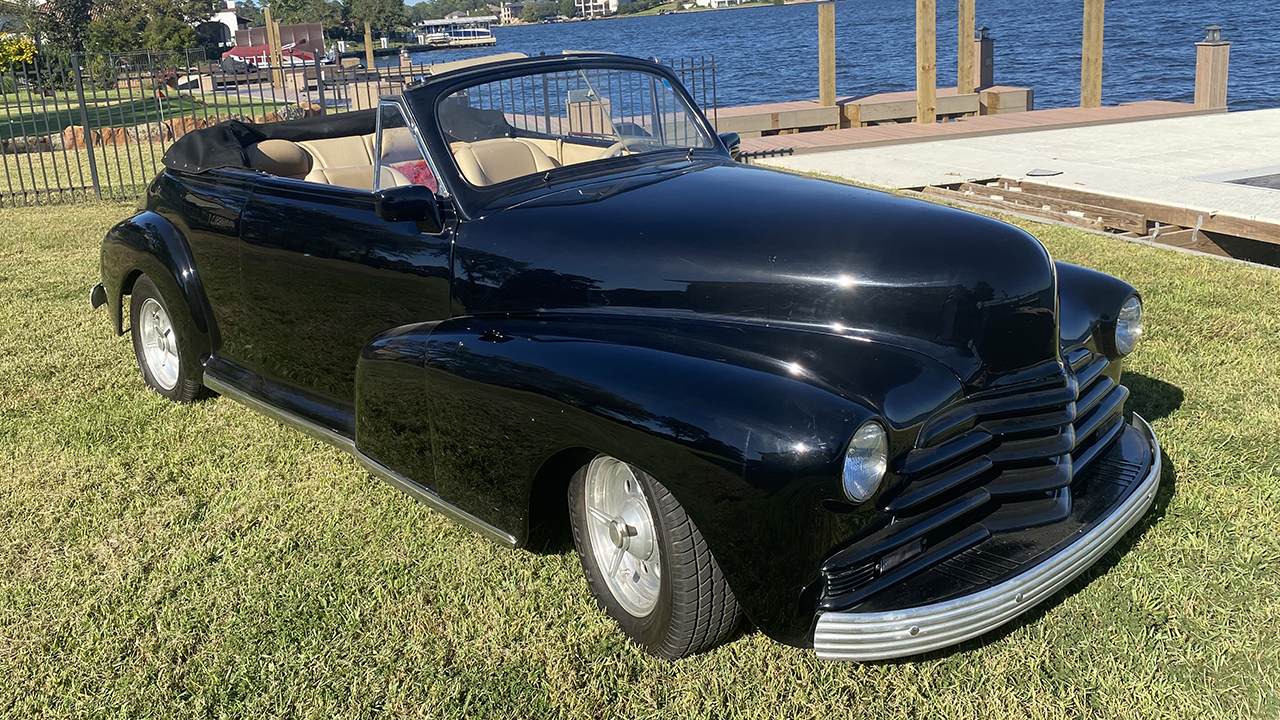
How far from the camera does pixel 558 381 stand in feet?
9.43

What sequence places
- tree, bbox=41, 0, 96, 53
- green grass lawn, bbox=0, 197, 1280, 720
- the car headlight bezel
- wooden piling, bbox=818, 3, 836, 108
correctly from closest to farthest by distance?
green grass lawn, bbox=0, 197, 1280, 720, the car headlight bezel, wooden piling, bbox=818, 3, 836, 108, tree, bbox=41, 0, 96, 53

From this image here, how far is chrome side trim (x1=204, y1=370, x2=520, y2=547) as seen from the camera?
3.24 meters

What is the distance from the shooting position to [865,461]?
2.51 meters

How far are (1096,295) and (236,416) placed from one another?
394 cm

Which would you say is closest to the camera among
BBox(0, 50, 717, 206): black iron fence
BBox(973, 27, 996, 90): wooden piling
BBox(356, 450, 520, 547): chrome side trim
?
BBox(356, 450, 520, 547): chrome side trim

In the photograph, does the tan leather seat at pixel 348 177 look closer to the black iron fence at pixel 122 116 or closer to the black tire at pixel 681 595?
the black tire at pixel 681 595

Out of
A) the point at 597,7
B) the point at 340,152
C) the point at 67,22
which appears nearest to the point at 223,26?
the point at 67,22

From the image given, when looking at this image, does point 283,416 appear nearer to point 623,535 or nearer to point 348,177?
point 348,177

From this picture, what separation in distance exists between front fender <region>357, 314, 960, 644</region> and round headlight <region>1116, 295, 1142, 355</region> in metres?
1.13

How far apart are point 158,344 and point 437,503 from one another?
2740 mm

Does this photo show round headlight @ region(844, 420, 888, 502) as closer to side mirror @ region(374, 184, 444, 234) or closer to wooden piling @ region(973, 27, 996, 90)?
side mirror @ region(374, 184, 444, 234)

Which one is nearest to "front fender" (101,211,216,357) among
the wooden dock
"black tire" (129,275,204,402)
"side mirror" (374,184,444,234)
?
"black tire" (129,275,204,402)

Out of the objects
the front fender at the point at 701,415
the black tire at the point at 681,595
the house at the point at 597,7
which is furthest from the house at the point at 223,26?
the house at the point at 597,7

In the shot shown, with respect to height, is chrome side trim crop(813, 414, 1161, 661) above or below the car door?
below
